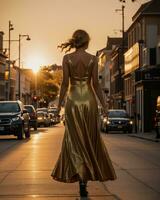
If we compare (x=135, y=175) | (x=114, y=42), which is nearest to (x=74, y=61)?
(x=135, y=175)

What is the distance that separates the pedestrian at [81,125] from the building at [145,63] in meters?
46.8

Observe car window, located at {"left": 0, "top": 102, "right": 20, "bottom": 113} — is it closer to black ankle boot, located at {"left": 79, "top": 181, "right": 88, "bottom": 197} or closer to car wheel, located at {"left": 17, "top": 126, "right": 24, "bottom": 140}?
car wheel, located at {"left": 17, "top": 126, "right": 24, "bottom": 140}

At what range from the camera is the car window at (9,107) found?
34.9 meters

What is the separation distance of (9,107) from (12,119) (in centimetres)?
127

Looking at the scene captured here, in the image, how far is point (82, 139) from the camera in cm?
1007

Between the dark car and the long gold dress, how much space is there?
23.8m

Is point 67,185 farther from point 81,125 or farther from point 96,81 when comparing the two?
point 96,81

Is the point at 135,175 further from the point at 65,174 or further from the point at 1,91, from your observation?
the point at 1,91

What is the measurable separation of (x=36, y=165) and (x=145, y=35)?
54.9 metres

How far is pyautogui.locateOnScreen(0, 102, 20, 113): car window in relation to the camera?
115 ft

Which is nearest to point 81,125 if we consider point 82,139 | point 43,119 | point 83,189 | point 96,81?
point 82,139

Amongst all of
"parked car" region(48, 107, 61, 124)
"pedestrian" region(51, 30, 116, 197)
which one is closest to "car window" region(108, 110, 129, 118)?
"parked car" region(48, 107, 61, 124)

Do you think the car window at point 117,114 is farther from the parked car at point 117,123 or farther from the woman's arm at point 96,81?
the woman's arm at point 96,81

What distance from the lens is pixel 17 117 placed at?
112 ft
